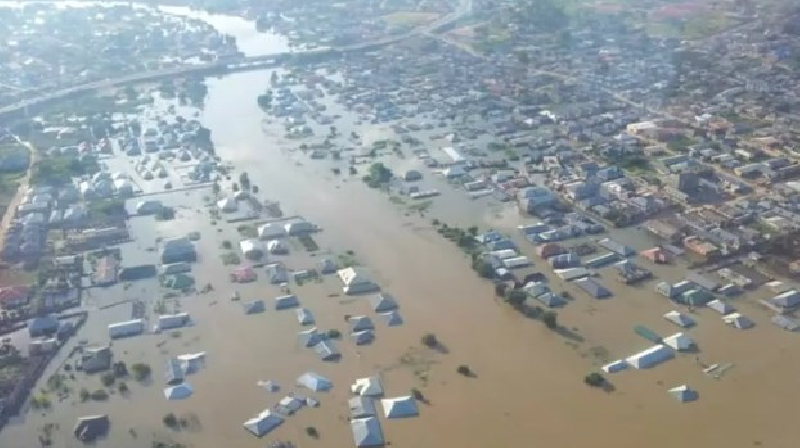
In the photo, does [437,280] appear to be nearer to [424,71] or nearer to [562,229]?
[562,229]

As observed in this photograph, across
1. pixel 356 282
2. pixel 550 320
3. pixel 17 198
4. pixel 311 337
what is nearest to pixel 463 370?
pixel 550 320

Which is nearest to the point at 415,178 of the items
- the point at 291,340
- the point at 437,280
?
the point at 437,280

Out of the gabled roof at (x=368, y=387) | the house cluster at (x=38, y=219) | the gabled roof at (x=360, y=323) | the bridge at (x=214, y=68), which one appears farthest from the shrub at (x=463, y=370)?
the bridge at (x=214, y=68)

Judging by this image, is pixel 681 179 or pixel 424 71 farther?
pixel 424 71

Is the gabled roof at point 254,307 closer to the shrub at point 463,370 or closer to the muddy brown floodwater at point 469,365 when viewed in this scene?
the muddy brown floodwater at point 469,365

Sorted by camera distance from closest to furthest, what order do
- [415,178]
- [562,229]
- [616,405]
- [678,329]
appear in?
[616,405] → [678,329] → [562,229] → [415,178]

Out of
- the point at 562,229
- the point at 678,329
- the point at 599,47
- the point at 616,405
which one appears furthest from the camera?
the point at 599,47

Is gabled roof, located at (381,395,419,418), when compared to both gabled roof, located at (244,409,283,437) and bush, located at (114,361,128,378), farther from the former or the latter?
bush, located at (114,361,128,378)
